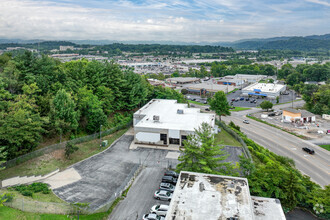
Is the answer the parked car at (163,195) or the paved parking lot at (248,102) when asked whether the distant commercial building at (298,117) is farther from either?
the parked car at (163,195)

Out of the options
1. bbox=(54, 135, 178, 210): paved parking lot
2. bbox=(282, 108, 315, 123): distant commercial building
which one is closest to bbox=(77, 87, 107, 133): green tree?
bbox=(54, 135, 178, 210): paved parking lot

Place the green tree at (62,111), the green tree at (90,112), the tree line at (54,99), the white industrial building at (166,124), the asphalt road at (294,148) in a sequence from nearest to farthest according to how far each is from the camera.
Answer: the tree line at (54,99)
the green tree at (62,111)
the asphalt road at (294,148)
the white industrial building at (166,124)
the green tree at (90,112)

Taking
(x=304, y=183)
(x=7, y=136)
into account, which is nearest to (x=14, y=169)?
(x=7, y=136)

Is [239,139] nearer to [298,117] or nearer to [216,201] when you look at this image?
[216,201]

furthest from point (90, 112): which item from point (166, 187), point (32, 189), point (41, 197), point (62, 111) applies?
point (166, 187)

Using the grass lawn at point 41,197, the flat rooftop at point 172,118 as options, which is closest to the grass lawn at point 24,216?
the grass lawn at point 41,197
